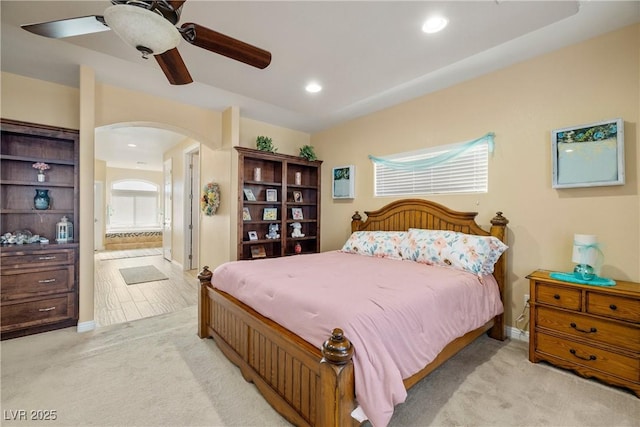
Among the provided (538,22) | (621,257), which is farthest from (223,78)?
(621,257)

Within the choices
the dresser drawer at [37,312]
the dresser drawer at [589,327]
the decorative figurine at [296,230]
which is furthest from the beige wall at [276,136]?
the dresser drawer at [589,327]

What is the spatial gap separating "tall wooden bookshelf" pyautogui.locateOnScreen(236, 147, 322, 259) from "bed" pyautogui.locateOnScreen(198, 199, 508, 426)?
149cm

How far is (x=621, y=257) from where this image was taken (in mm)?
2158

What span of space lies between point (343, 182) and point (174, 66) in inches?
115

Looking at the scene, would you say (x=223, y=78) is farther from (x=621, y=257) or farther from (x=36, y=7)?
(x=621, y=257)

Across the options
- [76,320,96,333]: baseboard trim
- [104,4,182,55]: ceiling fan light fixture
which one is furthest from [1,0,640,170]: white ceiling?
[76,320,96,333]: baseboard trim

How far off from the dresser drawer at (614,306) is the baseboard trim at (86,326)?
14.8ft

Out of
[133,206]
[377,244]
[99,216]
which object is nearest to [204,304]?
[377,244]

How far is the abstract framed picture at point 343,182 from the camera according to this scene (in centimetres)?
429

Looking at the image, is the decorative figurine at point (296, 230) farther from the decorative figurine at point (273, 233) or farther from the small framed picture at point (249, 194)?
the small framed picture at point (249, 194)

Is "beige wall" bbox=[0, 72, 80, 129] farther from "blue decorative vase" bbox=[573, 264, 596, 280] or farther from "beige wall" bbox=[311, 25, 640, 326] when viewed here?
"blue decorative vase" bbox=[573, 264, 596, 280]

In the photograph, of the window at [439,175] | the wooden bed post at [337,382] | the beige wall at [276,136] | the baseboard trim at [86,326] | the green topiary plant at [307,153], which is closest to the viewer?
the wooden bed post at [337,382]

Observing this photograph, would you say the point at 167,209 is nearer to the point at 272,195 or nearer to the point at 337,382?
the point at 272,195

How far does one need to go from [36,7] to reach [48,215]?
222cm
